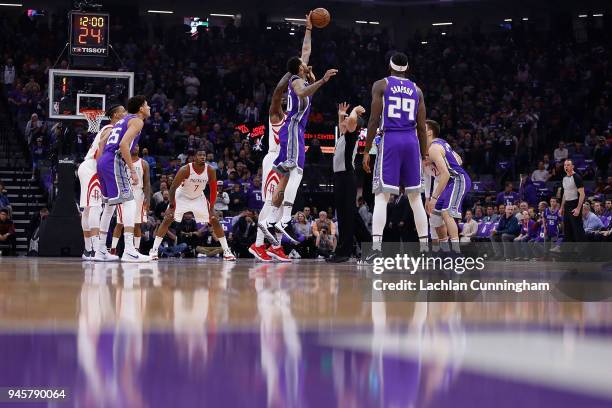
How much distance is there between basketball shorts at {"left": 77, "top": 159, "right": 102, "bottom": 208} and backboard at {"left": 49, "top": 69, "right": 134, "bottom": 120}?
3859 millimetres

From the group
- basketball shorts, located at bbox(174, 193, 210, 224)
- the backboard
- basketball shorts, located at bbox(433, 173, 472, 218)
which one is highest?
the backboard

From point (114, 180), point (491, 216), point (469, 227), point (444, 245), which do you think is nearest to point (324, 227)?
point (469, 227)

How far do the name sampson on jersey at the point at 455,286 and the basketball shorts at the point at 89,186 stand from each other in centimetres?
612

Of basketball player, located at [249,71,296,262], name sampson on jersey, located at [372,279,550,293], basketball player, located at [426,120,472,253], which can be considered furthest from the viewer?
basketball player, located at [249,71,296,262]

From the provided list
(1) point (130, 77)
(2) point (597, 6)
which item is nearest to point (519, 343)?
(1) point (130, 77)

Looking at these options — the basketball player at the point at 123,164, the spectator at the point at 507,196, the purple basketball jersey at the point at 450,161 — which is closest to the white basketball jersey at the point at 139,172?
the basketball player at the point at 123,164

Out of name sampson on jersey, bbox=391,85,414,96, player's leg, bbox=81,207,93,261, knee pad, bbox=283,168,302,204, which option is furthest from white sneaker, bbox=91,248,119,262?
name sampson on jersey, bbox=391,85,414,96

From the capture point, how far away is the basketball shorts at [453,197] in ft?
28.5

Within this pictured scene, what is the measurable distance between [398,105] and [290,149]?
118 inches

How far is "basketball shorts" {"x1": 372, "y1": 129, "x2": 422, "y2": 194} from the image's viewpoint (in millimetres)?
7727

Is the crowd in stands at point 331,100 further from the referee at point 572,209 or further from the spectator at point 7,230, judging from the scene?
the referee at point 572,209

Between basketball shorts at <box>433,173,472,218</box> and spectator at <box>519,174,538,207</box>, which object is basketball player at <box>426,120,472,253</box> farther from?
spectator at <box>519,174,538,207</box>

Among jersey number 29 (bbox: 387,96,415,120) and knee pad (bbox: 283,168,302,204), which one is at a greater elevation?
jersey number 29 (bbox: 387,96,415,120)

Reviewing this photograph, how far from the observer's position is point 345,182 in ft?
37.5
